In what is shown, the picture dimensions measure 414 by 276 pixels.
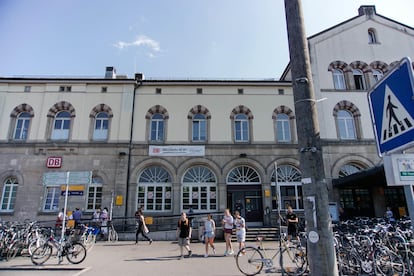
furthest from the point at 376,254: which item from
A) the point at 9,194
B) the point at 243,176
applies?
the point at 9,194

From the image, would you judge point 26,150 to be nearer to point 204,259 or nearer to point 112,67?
Result: point 112,67

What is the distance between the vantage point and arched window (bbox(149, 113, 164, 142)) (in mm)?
19312

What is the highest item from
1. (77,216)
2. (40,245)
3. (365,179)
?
(365,179)

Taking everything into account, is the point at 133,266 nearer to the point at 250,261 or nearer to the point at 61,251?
the point at 61,251

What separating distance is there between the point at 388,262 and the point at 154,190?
14608mm

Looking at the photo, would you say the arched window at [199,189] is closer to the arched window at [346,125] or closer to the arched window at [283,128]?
the arched window at [283,128]

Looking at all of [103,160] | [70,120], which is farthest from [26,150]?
[103,160]

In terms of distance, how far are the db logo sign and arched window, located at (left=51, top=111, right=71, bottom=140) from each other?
1.62 meters

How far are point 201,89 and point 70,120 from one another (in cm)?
1031

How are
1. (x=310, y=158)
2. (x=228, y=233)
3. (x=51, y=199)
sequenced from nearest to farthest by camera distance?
1. (x=310, y=158)
2. (x=228, y=233)
3. (x=51, y=199)

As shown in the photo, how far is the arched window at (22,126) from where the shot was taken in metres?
19.0

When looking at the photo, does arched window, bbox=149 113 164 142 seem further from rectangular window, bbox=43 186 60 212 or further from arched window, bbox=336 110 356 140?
arched window, bbox=336 110 356 140

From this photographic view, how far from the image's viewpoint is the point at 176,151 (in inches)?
738

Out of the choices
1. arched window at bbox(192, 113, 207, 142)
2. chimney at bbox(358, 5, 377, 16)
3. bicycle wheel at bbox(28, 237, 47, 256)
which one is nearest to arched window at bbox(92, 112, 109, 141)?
arched window at bbox(192, 113, 207, 142)
